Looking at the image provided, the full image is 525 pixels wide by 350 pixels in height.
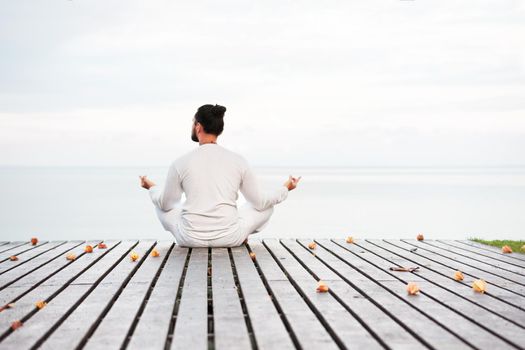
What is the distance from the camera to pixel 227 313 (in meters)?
3.15

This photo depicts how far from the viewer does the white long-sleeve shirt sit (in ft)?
17.8

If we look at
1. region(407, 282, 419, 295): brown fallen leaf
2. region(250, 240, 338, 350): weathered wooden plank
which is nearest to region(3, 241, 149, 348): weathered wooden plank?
region(250, 240, 338, 350): weathered wooden plank

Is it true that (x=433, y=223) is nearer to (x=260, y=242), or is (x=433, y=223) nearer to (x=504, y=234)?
(x=504, y=234)

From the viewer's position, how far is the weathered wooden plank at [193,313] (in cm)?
265

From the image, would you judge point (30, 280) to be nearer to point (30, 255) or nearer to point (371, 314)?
point (30, 255)

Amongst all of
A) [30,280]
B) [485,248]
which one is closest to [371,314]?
[30,280]

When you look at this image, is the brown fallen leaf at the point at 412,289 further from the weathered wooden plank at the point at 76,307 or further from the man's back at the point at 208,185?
the man's back at the point at 208,185

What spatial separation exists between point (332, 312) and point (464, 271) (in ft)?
6.57

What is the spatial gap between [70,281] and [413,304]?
243 centimetres

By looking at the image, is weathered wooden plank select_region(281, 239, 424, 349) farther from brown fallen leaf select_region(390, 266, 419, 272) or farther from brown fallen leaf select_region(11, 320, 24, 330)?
brown fallen leaf select_region(11, 320, 24, 330)

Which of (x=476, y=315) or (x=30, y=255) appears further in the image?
(x=30, y=255)

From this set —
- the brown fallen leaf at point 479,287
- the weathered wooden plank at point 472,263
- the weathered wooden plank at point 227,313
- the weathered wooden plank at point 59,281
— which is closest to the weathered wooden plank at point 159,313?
the weathered wooden plank at point 227,313

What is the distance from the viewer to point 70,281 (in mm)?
4141

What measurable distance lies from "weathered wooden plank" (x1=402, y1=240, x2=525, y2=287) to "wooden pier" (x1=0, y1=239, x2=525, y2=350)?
0.02m
